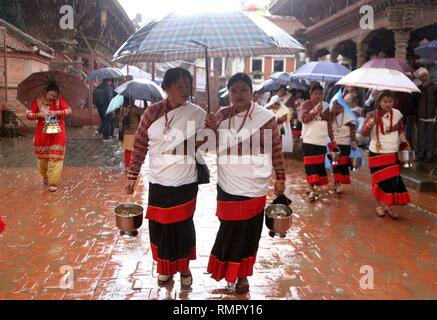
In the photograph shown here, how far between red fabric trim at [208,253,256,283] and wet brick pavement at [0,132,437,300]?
0.15m

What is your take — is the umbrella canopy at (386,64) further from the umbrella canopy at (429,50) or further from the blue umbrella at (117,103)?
the blue umbrella at (117,103)

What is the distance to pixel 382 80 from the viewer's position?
225 inches

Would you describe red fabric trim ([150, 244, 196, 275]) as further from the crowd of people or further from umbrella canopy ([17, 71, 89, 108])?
umbrella canopy ([17, 71, 89, 108])

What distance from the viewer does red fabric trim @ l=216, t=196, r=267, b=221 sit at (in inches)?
141

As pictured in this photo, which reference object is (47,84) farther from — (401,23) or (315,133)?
(401,23)

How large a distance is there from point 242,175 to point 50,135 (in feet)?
14.9

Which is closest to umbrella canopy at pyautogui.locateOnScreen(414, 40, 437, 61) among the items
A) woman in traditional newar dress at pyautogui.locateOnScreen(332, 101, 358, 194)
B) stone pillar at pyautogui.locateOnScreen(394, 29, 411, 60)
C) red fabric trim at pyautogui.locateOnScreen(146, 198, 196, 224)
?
stone pillar at pyautogui.locateOnScreen(394, 29, 411, 60)

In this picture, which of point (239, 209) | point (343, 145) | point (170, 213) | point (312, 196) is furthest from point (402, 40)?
point (170, 213)

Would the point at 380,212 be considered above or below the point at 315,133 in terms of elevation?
below

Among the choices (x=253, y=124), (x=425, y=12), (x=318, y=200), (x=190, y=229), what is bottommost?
(x=318, y=200)

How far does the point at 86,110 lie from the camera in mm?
17484
